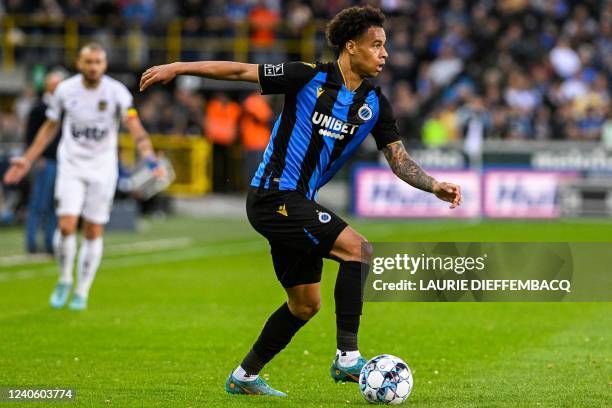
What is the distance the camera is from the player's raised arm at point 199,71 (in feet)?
22.8

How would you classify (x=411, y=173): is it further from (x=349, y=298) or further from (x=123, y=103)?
(x=123, y=103)

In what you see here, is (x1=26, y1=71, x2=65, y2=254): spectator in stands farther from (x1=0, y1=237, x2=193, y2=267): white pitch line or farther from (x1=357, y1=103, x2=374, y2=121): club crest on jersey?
(x1=357, y1=103, x2=374, y2=121): club crest on jersey

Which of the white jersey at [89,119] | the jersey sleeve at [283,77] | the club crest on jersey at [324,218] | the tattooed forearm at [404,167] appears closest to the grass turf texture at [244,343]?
the club crest on jersey at [324,218]

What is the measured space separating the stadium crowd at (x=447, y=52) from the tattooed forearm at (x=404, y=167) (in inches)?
775

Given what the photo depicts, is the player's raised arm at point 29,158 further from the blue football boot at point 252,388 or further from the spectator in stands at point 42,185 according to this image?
the blue football boot at point 252,388

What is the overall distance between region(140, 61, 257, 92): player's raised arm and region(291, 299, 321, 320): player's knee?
1294 mm

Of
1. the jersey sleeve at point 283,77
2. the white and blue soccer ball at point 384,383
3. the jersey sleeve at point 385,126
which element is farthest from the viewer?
the jersey sleeve at point 385,126

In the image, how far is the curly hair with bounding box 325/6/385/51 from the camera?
7359 millimetres

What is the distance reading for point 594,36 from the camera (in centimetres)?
3125

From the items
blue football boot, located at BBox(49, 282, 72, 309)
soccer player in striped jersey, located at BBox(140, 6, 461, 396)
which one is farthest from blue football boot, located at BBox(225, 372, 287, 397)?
blue football boot, located at BBox(49, 282, 72, 309)

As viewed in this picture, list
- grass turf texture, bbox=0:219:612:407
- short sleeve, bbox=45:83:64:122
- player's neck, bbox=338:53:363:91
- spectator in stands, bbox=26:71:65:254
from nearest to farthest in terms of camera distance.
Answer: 1. player's neck, bbox=338:53:363:91
2. grass turf texture, bbox=0:219:612:407
3. short sleeve, bbox=45:83:64:122
4. spectator in stands, bbox=26:71:65:254

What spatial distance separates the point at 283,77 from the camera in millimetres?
7227

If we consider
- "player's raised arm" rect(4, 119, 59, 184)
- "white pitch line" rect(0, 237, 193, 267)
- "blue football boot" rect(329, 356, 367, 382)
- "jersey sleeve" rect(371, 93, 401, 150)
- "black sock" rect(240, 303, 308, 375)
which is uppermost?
"jersey sleeve" rect(371, 93, 401, 150)

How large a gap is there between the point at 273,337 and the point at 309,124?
1238 millimetres
